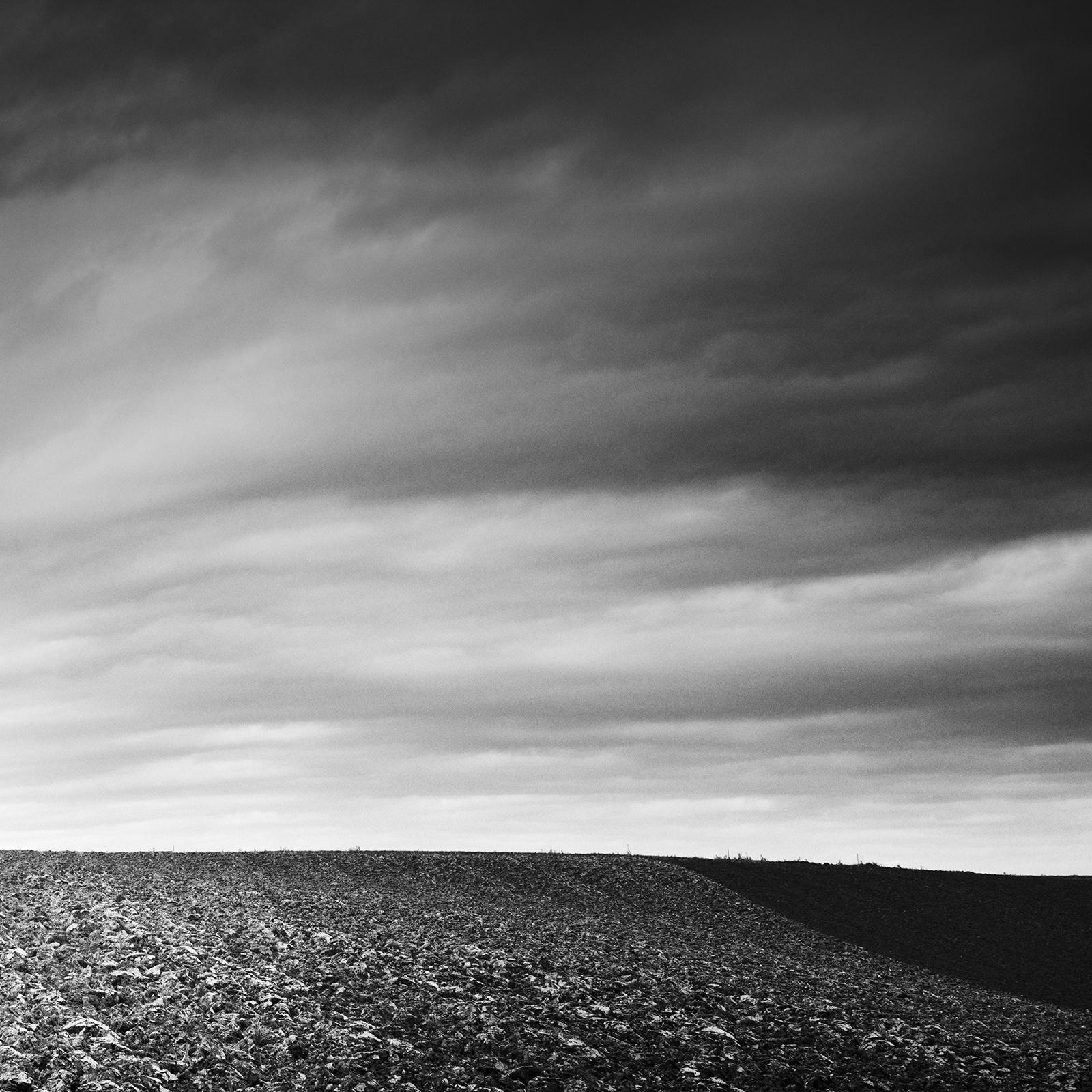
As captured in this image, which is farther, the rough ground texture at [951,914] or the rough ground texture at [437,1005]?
the rough ground texture at [951,914]

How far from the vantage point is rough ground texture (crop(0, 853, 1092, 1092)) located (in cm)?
1912

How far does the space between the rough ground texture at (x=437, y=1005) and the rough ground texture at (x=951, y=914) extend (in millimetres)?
6053

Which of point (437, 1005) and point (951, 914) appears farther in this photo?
point (951, 914)

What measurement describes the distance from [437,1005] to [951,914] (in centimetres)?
3623

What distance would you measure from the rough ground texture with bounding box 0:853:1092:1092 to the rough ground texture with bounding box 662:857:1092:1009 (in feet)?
19.9

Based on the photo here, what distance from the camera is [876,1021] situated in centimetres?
2522

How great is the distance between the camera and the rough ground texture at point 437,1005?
62.7 feet

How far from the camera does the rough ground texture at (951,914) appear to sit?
43688 mm

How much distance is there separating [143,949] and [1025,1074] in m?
17.7

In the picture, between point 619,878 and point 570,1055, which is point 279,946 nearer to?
point 570,1055

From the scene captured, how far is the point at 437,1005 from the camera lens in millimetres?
22594

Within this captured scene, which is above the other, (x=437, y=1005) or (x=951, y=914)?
(x=437, y=1005)

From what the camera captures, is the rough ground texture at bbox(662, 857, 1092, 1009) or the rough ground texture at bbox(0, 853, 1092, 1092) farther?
the rough ground texture at bbox(662, 857, 1092, 1009)

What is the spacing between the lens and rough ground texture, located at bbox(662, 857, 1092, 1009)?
4369cm
